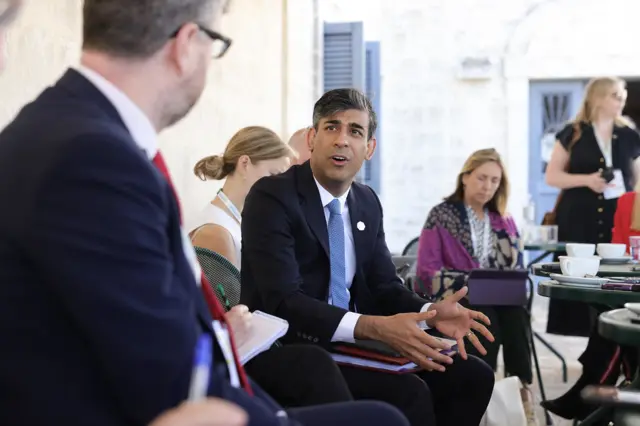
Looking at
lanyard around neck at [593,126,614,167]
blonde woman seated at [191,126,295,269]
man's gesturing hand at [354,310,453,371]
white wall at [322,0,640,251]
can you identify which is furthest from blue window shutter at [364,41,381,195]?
man's gesturing hand at [354,310,453,371]

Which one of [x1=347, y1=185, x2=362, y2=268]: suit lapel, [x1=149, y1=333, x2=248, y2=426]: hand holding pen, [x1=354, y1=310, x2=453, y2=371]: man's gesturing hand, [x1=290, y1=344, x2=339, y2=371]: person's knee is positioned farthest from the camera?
[x1=347, y1=185, x2=362, y2=268]: suit lapel

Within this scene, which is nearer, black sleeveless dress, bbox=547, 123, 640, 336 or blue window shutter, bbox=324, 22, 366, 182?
black sleeveless dress, bbox=547, 123, 640, 336

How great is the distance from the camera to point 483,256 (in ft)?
13.7

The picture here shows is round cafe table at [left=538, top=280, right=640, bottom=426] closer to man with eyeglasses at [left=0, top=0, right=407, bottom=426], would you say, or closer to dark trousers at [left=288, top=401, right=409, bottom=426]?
dark trousers at [left=288, top=401, right=409, bottom=426]

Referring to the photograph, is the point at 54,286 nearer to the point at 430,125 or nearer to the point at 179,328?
the point at 179,328

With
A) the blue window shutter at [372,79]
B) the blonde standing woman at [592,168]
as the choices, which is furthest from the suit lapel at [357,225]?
the blue window shutter at [372,79]

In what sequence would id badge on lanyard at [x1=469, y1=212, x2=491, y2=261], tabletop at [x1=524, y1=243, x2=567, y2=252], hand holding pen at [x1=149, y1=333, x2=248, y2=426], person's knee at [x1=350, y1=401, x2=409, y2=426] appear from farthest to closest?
tabletop at [x1=524, y1=243, x2=567, y2=252] → id badge on lanyard at [x1=469, y1=212, x2=491, y2=261] → person's knee at [x1=350, y1=401, x2=409, y2=426] → hand holding pen at [x1=149, y1=333, x2=248, y2=426]

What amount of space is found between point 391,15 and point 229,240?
24.4 ft

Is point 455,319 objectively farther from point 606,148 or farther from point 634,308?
point 606,148

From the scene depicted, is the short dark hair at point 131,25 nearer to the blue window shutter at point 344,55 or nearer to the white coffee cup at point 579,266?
the white coffee cup at point 579,266

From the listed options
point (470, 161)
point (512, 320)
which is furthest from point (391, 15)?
point (512, 320)

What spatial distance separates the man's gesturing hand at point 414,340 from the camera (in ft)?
6.05

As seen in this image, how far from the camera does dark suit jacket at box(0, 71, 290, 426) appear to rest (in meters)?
0.87

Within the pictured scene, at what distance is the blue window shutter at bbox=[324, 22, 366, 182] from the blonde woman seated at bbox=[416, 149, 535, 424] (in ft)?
11.9
